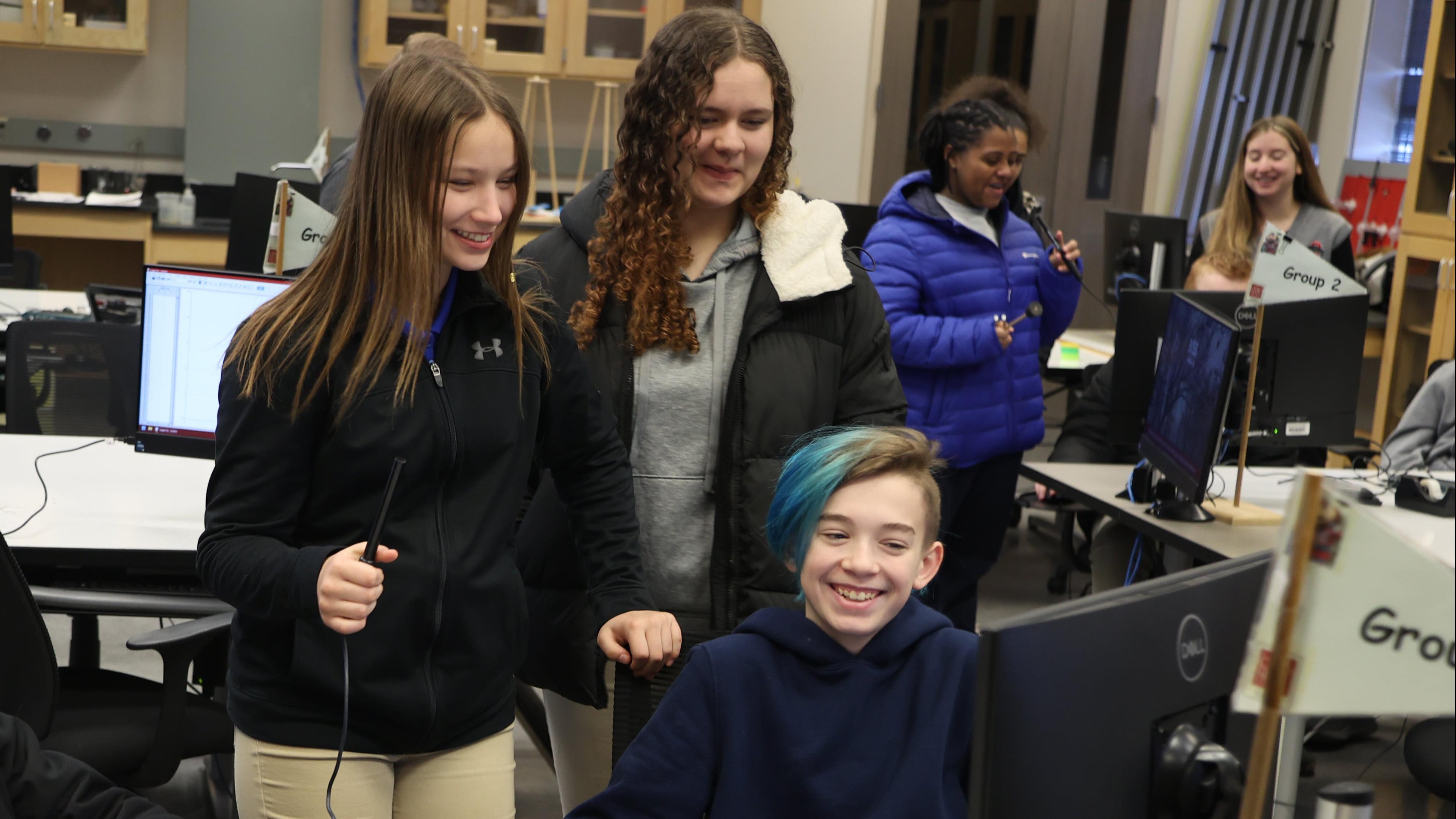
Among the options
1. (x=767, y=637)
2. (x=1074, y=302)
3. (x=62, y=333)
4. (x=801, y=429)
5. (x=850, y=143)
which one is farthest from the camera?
(x=850, y=143)

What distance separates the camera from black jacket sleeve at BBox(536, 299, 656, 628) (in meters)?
1.47

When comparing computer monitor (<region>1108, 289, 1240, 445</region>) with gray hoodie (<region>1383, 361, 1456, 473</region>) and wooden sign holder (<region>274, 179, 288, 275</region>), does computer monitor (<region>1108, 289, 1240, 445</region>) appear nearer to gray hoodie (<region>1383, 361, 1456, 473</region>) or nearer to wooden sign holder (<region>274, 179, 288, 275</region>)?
gray hoodie (<region>1383, 361, 1456, 473</region>)

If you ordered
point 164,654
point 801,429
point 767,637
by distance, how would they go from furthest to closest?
point 164,654 → point 801,429 → point 767,637

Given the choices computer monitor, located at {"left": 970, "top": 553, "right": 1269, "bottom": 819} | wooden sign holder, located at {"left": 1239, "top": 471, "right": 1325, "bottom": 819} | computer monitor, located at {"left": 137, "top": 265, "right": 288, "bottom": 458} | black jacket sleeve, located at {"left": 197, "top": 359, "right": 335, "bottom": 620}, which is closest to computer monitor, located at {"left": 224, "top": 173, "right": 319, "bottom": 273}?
computer monitor, located at {"left": 137, "top": 265, "right": 288, "bottom": 458}

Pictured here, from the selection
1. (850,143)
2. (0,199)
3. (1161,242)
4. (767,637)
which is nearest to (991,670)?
(767,637)

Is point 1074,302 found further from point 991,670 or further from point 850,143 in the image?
point 850,143

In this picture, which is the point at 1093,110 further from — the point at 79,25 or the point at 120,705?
the point at 120,705

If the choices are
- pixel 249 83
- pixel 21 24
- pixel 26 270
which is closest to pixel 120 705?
pixel 26 270

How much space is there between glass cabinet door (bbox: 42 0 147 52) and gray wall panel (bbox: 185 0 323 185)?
21 cm

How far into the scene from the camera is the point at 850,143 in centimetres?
632

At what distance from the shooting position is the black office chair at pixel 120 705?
1.73m

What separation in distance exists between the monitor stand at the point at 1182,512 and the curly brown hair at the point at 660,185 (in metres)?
1.43

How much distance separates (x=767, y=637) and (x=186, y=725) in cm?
113

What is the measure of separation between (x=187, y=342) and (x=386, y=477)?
123 cm
